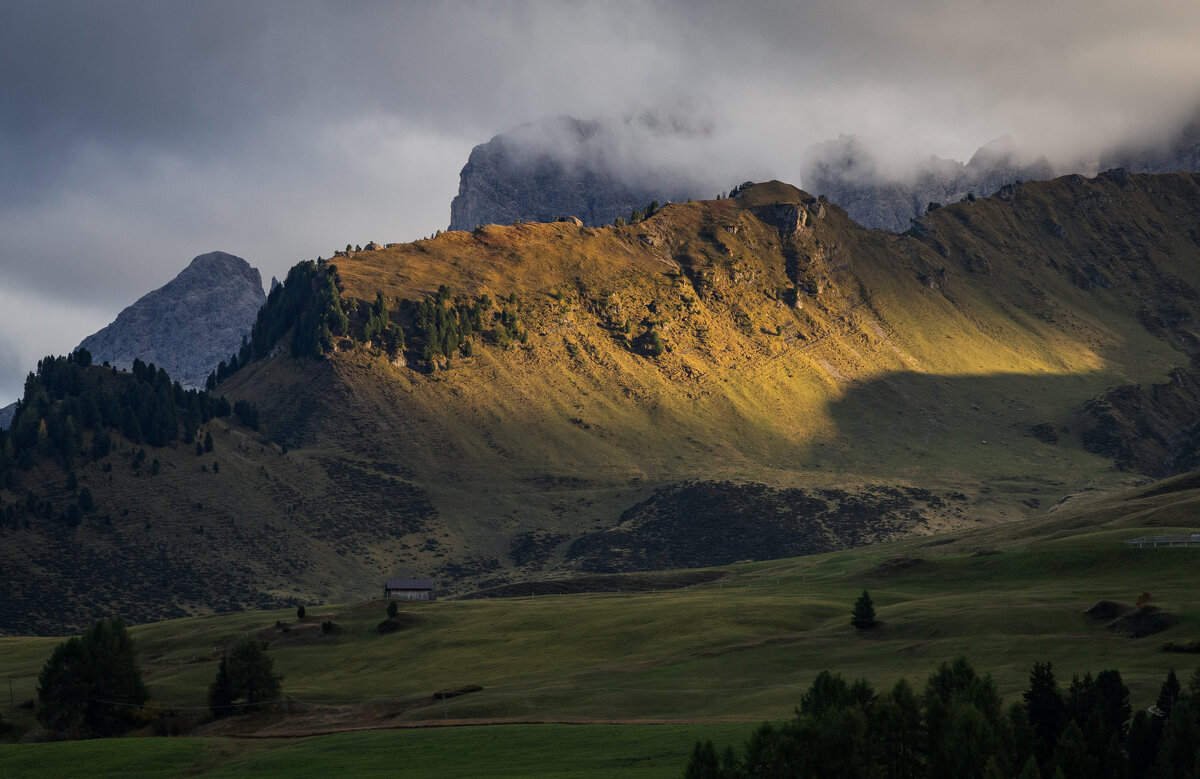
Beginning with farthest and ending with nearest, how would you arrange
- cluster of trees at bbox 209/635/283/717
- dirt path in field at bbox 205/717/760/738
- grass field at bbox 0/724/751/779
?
cluster of trees at bbox 209/635/283/717 → dirt path in field at bbox 205/717/760/738 → grass field at bbox 0/724/751/779

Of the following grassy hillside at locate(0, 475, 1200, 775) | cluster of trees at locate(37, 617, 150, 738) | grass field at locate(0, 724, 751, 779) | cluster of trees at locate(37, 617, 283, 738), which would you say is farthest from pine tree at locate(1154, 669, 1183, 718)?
cluster of trees at locate(37, 617, 150, 738)

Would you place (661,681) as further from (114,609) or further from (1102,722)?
(114,609)

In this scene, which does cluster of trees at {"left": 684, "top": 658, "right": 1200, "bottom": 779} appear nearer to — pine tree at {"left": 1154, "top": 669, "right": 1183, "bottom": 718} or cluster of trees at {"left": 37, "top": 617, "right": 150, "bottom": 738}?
pine tree at {"left": 1154, "top": 669, "right": 1183, "bottom": 718}

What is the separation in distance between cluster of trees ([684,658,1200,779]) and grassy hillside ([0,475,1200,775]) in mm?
6703

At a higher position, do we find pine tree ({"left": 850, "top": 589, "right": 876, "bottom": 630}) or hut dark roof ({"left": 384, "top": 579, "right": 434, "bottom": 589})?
hut dark roof ({"left": 384, "top": 579, "right": 434, "bottom": 589})

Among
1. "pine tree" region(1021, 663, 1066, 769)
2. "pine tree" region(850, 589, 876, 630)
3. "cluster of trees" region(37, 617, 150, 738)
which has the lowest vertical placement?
"pine tree" region(1021, 663, 1066, 769)

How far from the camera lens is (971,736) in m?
53.3

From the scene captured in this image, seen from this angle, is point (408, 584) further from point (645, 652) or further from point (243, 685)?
point (243, 685)

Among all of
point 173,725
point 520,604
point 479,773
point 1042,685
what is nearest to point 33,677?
point 173,725

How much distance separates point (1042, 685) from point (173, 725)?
197ft

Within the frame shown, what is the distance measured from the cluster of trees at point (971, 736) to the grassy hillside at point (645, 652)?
670 cm

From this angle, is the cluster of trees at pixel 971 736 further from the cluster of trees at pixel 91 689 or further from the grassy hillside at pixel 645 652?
the cluster of trees at pixel 91 689

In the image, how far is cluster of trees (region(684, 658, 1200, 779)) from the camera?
171 feet

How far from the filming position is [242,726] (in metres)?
84.3
